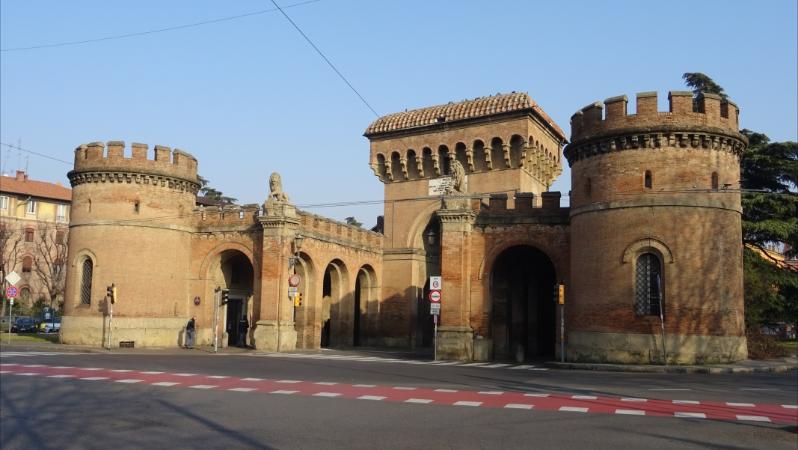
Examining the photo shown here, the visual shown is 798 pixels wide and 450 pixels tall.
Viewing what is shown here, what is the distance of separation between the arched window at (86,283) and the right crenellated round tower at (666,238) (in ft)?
70.5

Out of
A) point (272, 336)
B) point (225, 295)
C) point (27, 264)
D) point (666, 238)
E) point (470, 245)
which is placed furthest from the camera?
point (27, 264)

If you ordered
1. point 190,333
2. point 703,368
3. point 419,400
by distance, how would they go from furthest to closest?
point 190,333, point 703,368, point 419,400

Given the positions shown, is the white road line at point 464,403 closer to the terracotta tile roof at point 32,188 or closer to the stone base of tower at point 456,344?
the stone base of tower at point 456,344

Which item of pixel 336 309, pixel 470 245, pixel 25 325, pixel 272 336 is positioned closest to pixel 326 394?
pixel 272 336

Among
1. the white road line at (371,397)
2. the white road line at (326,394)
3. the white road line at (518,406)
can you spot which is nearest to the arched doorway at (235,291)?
the white road line at (326,394)

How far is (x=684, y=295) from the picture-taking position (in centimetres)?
2259

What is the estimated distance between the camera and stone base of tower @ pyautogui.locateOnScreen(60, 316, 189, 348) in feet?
100

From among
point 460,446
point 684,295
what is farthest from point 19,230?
point 460,446

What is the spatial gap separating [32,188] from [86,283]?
Result: 156ft

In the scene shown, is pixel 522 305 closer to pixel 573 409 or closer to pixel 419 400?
pixel 419 400

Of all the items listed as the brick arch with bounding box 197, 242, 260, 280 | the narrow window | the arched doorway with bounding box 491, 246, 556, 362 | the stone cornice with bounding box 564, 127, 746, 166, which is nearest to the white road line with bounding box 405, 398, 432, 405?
the stone cornice with bounding box 564, 127, 746, 166

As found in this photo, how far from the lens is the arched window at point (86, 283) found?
31547 mm

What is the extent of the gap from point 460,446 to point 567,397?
592 centimetres

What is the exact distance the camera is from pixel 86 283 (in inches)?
1246
